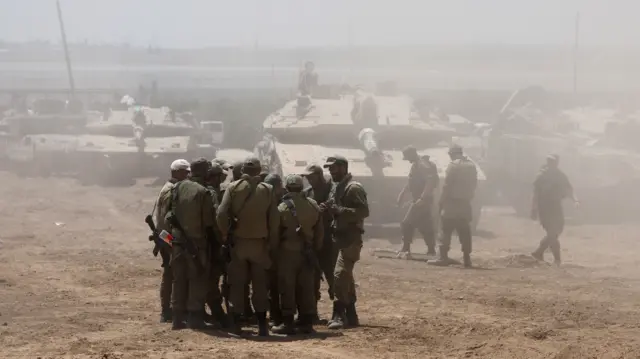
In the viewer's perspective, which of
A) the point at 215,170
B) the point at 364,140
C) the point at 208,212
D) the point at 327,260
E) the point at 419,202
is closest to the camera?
the point at 208,212

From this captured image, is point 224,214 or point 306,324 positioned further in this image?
point 306,324

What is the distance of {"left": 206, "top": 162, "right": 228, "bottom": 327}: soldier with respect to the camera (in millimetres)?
8695

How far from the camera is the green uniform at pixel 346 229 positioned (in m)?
8.72

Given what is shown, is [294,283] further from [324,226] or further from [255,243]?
[324,226]

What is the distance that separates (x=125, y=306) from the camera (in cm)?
1017

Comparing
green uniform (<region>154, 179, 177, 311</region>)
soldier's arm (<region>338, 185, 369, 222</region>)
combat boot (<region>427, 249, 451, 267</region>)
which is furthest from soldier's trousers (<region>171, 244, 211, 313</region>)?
combat boot (<region>427, 249, 451, 267</region>)

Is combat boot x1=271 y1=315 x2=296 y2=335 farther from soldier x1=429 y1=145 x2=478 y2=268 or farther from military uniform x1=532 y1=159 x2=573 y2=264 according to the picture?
military uniform x1=532 y1=159 x2=573 y2=264

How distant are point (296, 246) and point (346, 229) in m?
0.50

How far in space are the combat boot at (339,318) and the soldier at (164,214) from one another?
1435 millimetres

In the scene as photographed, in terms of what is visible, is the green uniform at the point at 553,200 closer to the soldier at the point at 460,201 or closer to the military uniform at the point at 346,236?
the soldier at the point at 460,201

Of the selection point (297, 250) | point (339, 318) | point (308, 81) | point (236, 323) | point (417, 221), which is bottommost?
point (417, 221)

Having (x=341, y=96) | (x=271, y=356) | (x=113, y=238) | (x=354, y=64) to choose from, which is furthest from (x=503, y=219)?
(x=354, y=64)

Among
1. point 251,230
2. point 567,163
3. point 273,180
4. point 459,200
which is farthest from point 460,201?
point 567,163

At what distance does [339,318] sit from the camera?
8.88 m
